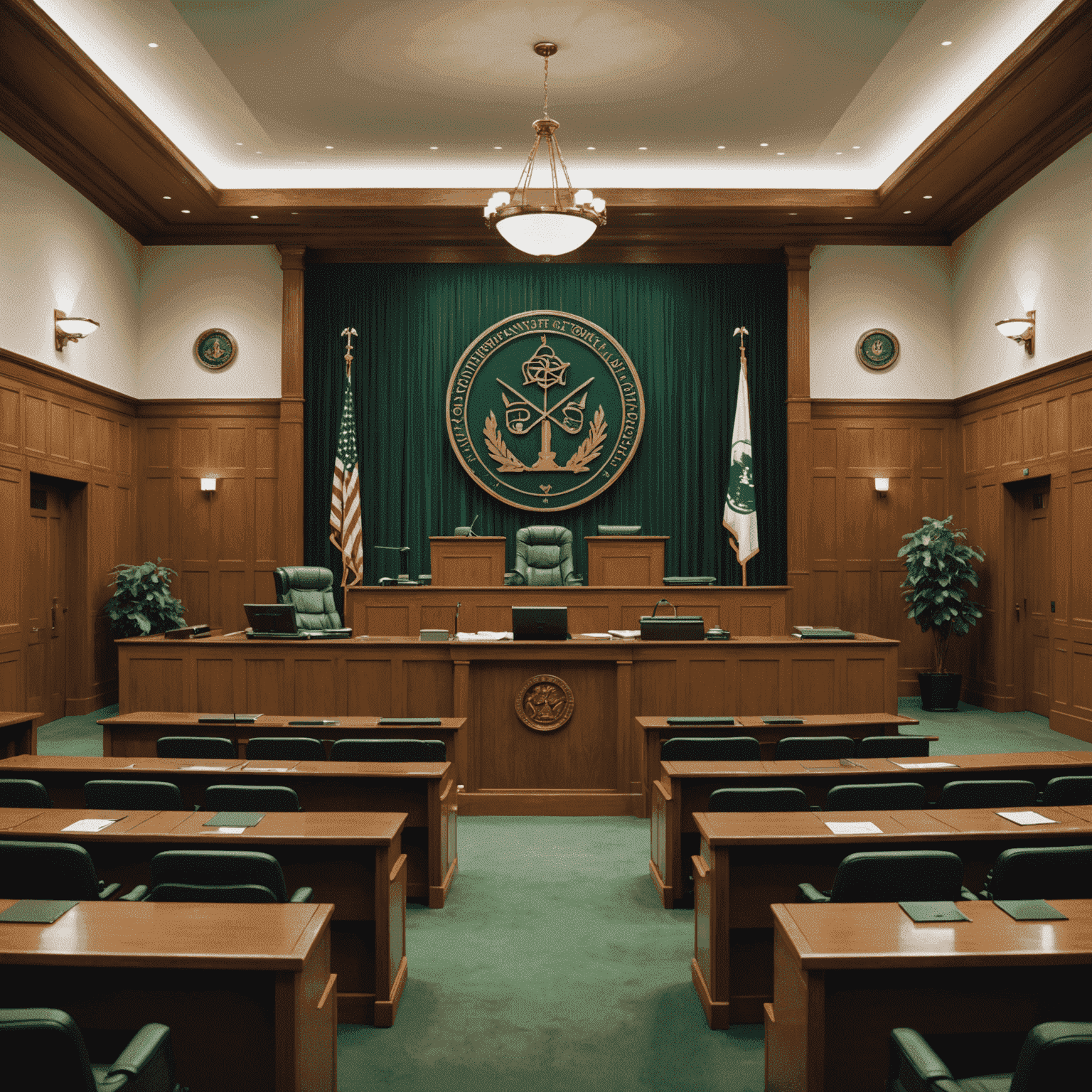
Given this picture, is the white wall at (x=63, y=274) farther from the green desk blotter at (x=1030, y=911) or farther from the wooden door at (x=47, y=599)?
the green desk blotter at (x=1030, y=911)

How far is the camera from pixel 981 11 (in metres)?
6.72

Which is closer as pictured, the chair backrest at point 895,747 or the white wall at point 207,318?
the chair backrest at point 895,747

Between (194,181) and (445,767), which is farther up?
(194,181)

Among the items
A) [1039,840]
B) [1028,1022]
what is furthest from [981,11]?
[1028,1022]

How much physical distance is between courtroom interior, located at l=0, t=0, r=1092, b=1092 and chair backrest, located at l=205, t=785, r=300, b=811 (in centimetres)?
2

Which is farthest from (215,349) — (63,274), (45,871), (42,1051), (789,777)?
(42,1051)

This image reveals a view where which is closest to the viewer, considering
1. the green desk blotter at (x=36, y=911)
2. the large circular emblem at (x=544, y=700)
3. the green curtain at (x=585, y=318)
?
the green desk blotter at (x=36, y=911)

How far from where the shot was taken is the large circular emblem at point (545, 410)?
10336 mm

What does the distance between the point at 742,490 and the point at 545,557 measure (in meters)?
2.46

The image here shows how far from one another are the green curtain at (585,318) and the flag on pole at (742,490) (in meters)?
0.41

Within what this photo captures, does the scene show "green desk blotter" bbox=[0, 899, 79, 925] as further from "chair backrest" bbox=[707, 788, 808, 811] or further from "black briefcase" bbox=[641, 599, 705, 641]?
"black briefcase" bbox=[641, 599, 705, 641]

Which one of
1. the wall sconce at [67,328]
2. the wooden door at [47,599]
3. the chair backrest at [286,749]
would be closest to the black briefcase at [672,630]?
the chair backrest at [286,749]

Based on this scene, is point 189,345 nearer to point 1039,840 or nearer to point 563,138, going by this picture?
point 563,138

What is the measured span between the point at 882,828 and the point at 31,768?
3.27 meters
